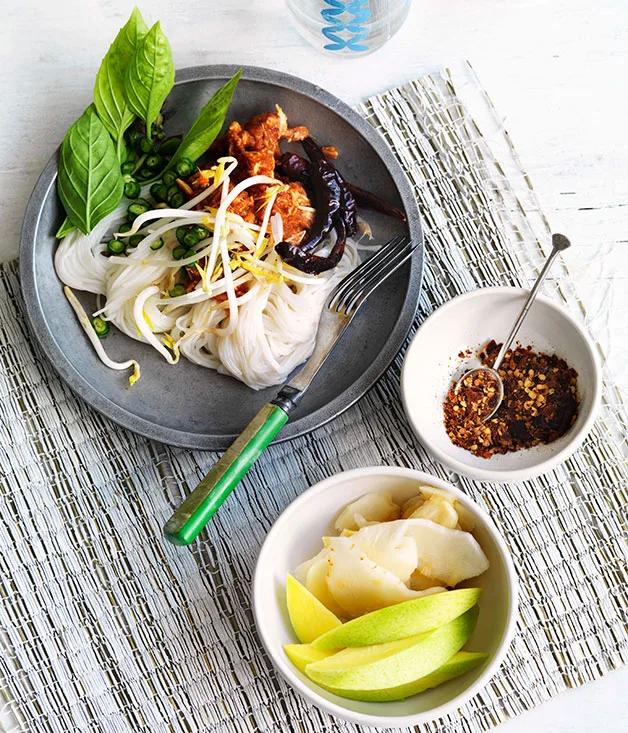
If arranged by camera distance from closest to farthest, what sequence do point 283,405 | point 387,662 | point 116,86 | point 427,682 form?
point 387,662 → point 427,682 → point 283,405 → point 116,86

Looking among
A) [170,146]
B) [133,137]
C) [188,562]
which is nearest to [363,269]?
[170,146]

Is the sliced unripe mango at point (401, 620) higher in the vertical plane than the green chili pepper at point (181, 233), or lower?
lower

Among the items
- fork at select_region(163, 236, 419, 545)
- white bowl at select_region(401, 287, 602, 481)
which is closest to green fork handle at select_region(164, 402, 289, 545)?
fork at select_region(163, 236, 419, 545)

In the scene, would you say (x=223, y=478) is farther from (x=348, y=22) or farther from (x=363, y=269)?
(x=348, y=22)

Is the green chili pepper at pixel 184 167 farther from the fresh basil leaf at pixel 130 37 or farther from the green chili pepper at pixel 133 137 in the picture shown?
the fresh basil leaf at pixel 130 37

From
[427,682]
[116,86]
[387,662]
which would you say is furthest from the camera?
[116,86]

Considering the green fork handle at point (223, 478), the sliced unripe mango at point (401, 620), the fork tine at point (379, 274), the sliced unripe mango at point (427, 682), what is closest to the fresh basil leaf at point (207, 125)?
the fork tine at point (379, 274)
